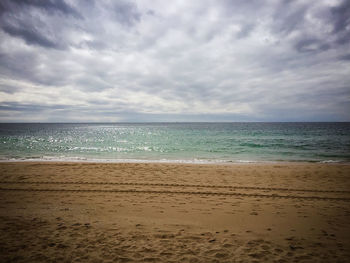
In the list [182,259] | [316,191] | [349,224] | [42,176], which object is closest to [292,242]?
[349,224]

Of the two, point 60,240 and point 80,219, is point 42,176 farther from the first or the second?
point 60,240

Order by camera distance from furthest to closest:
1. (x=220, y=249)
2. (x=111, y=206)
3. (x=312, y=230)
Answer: (x=111, y=206) < (x=312, y=230) < (x=220, y=249)

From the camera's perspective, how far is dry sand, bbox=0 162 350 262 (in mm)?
3609

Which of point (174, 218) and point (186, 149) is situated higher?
point (174, 218)

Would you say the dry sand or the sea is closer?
the dry sand

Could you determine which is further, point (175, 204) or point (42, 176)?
point (42, 176)

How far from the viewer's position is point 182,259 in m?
3.41

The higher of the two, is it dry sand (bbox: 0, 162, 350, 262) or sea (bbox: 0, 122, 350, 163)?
dry sand (bbox: 0, 162, 350, 262)

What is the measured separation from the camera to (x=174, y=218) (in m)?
5.16

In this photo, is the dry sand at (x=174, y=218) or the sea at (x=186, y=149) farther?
the sea at (x=186, y=149)

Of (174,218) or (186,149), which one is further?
(186,149)

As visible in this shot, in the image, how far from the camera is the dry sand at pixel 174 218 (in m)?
3.61

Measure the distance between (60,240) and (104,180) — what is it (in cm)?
505

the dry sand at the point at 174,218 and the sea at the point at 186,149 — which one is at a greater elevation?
the dry sand at the point at 174,218
